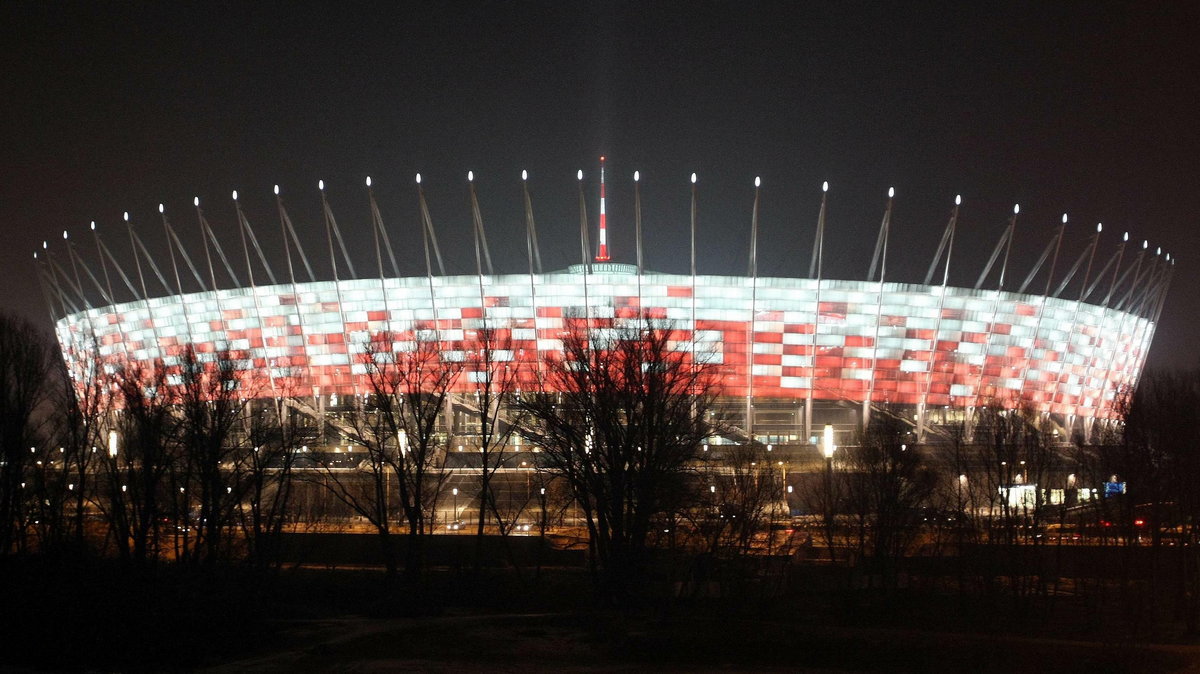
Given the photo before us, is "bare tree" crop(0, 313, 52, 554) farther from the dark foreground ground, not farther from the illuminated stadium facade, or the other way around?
the illuminated stadium facade

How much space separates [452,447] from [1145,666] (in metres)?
54.3

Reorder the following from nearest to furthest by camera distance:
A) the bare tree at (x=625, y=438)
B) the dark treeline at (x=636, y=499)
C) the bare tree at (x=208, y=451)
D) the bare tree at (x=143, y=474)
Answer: the bare tree at (x=625, y=438) < the dark treeline at (x=636, y=499) < the bare tree at (x=143, y=474) < the bare tree at (x=208, y=451)

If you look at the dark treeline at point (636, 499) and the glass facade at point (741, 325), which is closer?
the dark treeline at point (636, 499)

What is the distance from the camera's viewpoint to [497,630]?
109 ft

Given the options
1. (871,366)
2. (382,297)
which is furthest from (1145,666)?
(382,297)

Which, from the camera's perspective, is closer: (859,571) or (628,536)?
(628,536)

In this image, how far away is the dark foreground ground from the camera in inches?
1137

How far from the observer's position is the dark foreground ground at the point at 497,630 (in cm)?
2888

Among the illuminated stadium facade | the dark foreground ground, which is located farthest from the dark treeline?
the illuminated stadium facade

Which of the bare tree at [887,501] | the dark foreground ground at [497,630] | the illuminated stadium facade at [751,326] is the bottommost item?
the dark foreground ground at [497,630]

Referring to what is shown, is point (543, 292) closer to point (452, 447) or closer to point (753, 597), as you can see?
point (452, 447)

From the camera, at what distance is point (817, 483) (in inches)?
2876

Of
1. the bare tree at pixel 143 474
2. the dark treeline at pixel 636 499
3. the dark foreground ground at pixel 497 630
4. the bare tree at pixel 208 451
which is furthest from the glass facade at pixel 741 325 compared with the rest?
the dark foreground ground at pixel 497 630

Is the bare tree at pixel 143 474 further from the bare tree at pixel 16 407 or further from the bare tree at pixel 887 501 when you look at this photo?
the bare tree at pixel 887 501
